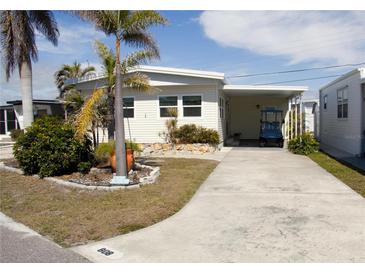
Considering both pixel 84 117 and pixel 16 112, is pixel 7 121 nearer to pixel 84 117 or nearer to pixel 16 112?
pixel 16 112

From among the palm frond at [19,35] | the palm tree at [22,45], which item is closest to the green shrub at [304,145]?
the palm tree at [22,45]

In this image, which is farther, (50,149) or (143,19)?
(50,149)

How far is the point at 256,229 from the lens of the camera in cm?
480

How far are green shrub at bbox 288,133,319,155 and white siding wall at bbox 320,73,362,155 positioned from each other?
136 centimetres

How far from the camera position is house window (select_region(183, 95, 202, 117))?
15.8m

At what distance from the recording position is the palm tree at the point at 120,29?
797 centimetres

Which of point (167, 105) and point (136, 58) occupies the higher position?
point (136, 58)

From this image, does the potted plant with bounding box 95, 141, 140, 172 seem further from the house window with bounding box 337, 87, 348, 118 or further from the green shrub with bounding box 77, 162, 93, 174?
the house window with bounding box 337, 87, 348, 118

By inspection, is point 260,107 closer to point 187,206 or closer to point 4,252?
point 187,206

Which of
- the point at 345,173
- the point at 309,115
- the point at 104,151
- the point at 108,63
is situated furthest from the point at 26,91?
the point at 309,115

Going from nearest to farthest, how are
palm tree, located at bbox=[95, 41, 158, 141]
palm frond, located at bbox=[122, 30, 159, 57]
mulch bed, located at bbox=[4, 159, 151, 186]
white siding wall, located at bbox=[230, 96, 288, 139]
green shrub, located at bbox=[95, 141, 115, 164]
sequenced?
mulch bed, located at bbox=[4, 159, 151, 186]
palm frond, located at bbox=[122, 30, 159, 57]
palm tree, located at bbox=[95, 41, 158, 141]
green shrub, located at bbox=[95, 141, 115, 164]
white siding wall, located at bbox=[230, 96, 288, 139]

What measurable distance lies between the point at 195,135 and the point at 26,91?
23.4 feet

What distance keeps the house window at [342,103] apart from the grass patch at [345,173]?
2953 mm

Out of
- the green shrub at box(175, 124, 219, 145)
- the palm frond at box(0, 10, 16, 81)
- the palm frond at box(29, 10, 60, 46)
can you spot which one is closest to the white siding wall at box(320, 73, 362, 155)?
the green shrub at box(175, 124, 219, 145)
